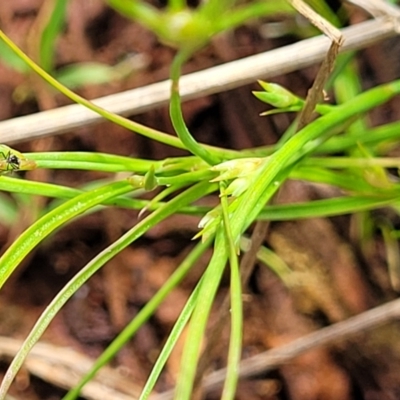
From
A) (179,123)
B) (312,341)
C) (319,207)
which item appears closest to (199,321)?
(179,123)

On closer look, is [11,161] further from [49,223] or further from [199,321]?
[199,321]

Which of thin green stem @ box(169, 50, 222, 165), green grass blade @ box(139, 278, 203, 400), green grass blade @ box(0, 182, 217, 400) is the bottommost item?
green grass blade @ box(139, 278, 203, 400)

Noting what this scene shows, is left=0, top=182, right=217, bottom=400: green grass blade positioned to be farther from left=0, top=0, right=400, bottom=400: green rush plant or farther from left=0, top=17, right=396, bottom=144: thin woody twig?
left=0, top=17, right=396, bottom=144: thin woody twig

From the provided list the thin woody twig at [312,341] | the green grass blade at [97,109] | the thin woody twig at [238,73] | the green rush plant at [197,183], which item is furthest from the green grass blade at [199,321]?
the thin woody twig at [312,341]

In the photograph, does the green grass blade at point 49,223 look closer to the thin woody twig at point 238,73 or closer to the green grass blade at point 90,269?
the green grass blade at point 90,269

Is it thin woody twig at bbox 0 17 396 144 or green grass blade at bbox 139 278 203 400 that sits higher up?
thin woody twig at bbox 0 17 396 144

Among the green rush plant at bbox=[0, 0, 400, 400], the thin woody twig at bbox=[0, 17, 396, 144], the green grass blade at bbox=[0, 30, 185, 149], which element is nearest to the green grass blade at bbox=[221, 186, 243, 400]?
the green rush plant at bbox=[0, 0, 400, 400]

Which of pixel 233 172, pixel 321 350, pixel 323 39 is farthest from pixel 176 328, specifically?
pixel 321 350

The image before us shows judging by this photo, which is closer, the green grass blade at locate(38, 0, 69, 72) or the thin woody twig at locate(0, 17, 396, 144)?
the thin woody twig at locate(0, 17, 396, 144)

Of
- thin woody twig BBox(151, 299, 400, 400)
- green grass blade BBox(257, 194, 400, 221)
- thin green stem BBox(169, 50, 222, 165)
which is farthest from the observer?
thin woody twig BBox(151, 299, 400, 400)
